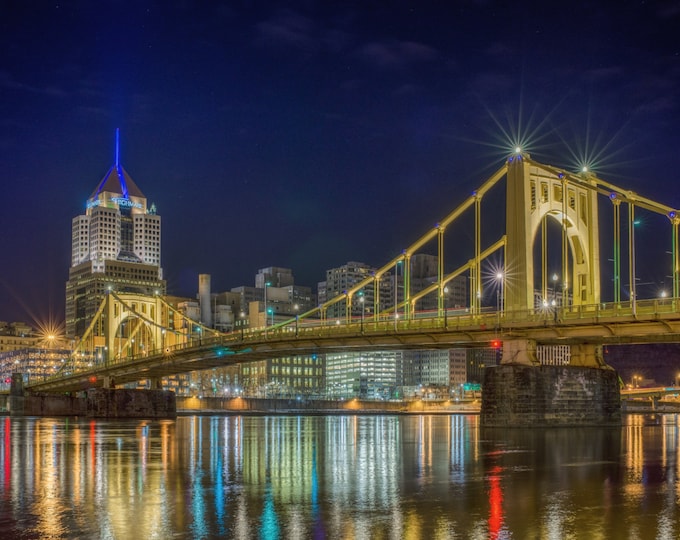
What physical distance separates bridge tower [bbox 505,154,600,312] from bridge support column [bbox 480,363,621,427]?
4.02m

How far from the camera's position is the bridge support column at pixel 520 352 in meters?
56.8

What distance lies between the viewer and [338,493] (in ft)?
69.1

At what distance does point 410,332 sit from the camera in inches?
2397

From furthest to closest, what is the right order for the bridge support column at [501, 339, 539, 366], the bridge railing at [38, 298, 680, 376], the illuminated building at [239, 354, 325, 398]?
the illuminated building at [239, 354, 325, 398]
the bridge support column at [501, 339, 539, 366]
the bridge railing at [38, 298, 680, 376]

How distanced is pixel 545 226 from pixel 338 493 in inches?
1679

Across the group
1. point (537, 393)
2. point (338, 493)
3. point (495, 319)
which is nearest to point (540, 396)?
point (537, 393)

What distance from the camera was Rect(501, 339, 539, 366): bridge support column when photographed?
5675 centimetres

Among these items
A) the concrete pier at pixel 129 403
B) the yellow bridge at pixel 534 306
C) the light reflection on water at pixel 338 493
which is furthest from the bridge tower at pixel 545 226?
the concrete pier at pixel 129 403

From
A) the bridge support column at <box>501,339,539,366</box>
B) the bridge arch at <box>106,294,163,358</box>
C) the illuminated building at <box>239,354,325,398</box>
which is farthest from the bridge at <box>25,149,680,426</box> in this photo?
the illuminated building at <box>239,354,325,398</box>

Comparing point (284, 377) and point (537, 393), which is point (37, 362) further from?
point (537, 393)

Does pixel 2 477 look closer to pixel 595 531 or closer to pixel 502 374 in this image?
pixel 595 531

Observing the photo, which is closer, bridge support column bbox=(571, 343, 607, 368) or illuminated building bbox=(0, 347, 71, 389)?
bridge support column bbox=(571, 343, 607, 368)

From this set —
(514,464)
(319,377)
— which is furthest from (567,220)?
(319,377)

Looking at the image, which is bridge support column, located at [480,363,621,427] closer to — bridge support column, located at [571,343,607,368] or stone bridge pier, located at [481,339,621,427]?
stone bridge pier, located at [481,339,621,427]
